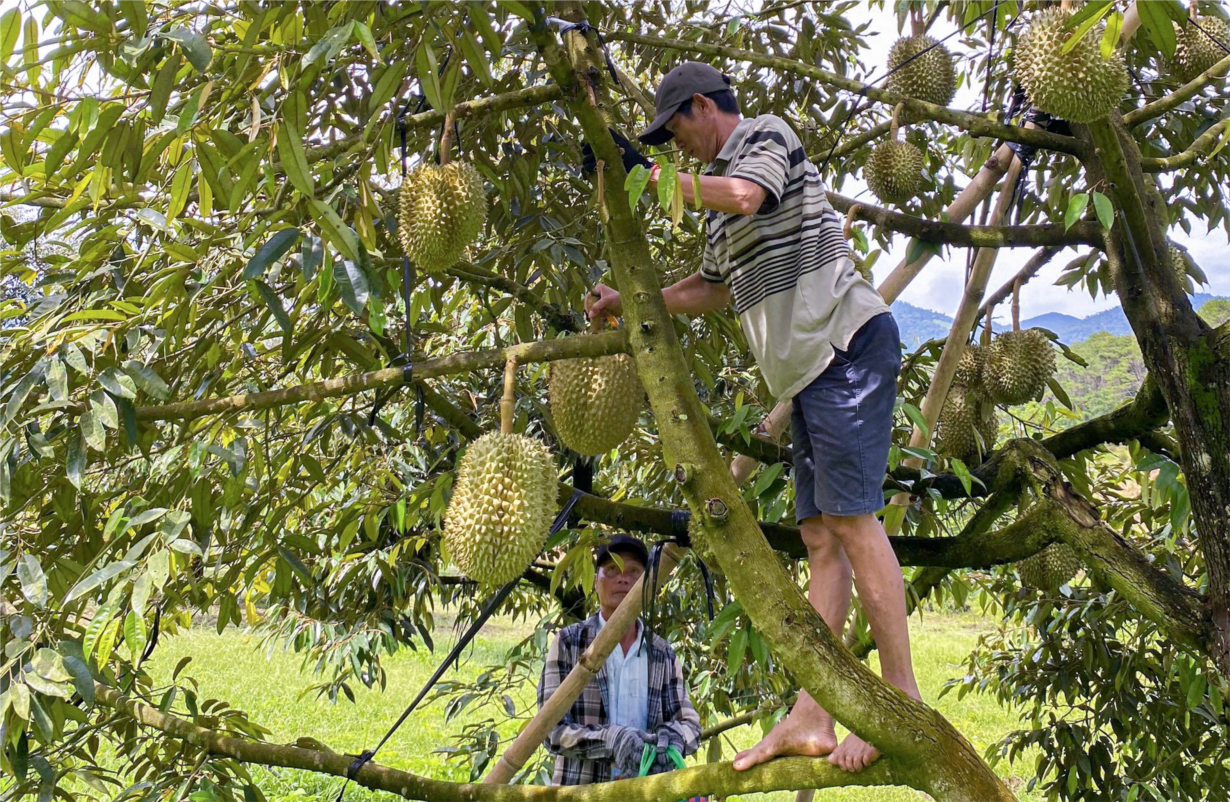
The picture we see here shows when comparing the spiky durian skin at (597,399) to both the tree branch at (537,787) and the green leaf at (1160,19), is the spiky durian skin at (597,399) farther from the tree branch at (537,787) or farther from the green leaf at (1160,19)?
the green leaf at (1160,19)

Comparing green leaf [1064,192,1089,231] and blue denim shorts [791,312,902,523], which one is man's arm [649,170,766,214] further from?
green leaf [1064,192,1089,231]

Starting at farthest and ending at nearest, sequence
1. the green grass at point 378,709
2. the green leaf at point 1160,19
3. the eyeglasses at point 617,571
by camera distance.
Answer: the green grass at point 378,709, the eyeglasses at point 617,571, the green leaf at point 1160,19

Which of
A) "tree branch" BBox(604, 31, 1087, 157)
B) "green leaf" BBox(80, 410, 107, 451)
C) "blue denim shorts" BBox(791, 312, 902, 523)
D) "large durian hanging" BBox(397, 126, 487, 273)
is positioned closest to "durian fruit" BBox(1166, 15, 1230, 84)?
"tree branch" BBox(604, 31, 1087, 157)

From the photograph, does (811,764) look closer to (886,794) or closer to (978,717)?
(886,794)

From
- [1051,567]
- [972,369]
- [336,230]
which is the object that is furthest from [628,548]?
[336,230]

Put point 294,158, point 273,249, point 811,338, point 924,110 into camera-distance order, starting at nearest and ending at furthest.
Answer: point 294,158, point 273,249, point 811,338, point 924,110

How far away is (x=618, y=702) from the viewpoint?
3.20 metres

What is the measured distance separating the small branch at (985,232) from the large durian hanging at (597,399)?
773 millimetres

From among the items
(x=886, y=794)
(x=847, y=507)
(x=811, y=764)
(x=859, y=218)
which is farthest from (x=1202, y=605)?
(x=886, y=794)

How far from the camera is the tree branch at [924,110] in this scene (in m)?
2.09

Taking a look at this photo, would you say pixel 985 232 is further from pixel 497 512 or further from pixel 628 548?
pixel 628 548

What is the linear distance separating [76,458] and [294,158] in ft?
2.27

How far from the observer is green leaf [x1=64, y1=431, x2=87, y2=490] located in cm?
158

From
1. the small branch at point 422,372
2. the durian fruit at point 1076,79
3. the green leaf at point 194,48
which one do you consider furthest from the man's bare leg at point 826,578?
the green leaf at point 194,48
